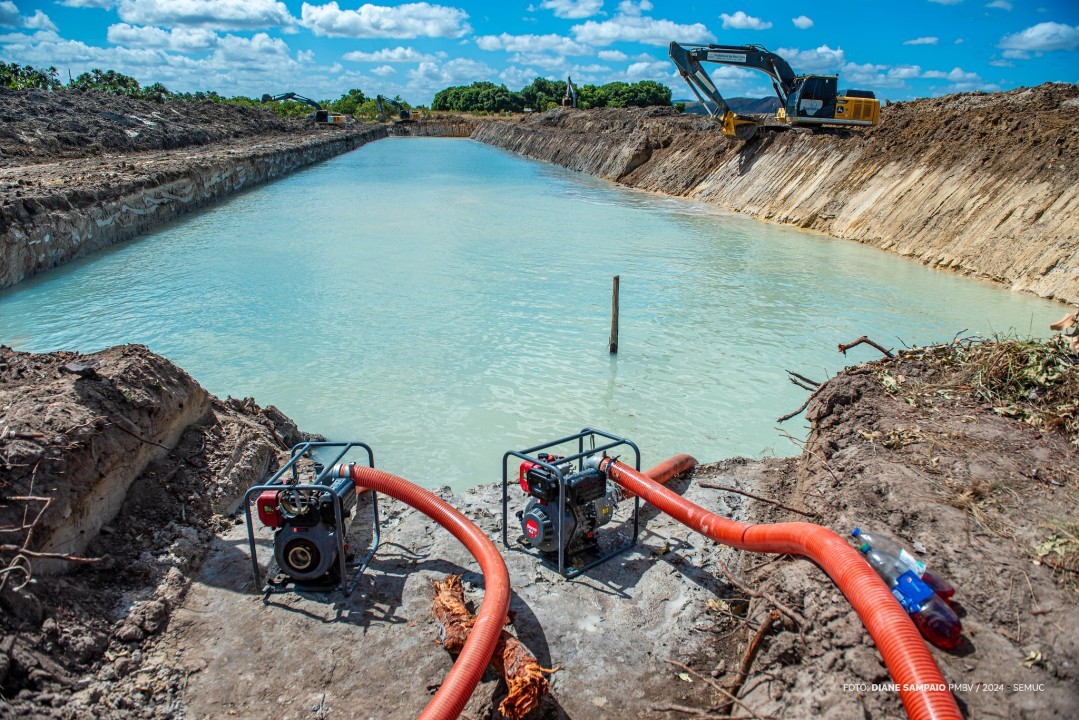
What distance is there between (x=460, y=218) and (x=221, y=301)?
13976 millimetres

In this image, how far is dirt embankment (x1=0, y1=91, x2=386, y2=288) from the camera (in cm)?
1750

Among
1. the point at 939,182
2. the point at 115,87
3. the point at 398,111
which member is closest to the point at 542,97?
the point at 398,111

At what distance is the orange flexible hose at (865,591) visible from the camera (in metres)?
3.42

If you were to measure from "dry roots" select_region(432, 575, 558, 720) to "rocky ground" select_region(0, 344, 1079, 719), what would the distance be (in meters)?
0.18

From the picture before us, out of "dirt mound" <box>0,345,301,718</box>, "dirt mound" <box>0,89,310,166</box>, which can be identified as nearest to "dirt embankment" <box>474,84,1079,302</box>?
"dirt mound" <box>0,345,301,718</box>

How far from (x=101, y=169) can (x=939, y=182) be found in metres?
27.8

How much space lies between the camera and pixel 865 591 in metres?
3.98

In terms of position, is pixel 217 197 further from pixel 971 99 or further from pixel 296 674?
pixel 971 99

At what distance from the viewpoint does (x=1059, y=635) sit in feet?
12.5

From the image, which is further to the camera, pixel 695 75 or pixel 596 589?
pixel 695 75

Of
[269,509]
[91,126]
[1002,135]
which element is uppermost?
[1002,135]

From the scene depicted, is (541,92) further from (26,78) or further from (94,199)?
(94,199)

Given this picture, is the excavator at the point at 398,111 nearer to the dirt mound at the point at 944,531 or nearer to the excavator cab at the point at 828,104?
the excavator cab at the point at 828,104

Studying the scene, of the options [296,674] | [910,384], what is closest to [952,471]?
[910,384]
